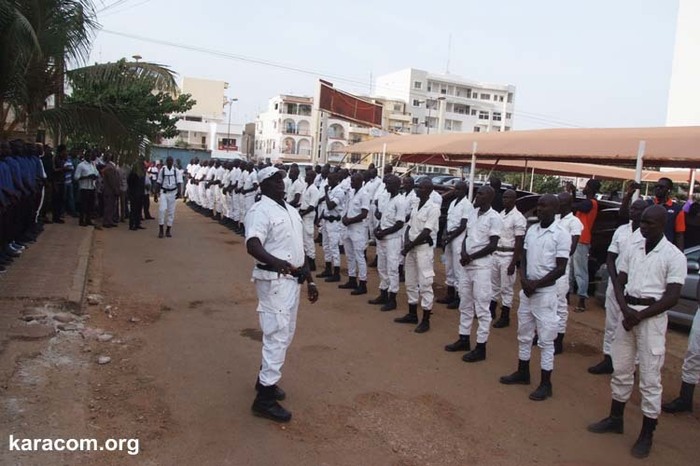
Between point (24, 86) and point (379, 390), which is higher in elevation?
point (24, 86)

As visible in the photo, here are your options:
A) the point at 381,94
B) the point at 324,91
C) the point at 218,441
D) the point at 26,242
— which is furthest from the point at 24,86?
the point at 381,94

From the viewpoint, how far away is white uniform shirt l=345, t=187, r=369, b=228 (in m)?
9.14

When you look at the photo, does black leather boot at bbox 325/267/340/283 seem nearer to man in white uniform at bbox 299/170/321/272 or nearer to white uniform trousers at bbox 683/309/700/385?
man in white uniform at bbox 299/170/321/272

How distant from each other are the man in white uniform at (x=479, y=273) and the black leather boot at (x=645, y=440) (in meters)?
1.97

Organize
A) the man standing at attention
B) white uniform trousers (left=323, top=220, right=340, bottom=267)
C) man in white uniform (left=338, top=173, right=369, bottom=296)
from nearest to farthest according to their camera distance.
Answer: the man standing at attention
man in white uniform (left=338, top=173, right=369, bottom=296)
white uniform trousers (left=323, top=220, right=340, bottom=267)

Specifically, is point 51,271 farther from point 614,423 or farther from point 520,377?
point 614,423

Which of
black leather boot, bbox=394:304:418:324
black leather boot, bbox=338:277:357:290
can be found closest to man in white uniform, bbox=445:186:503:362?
black leather boot, bbox=394:304:418:324

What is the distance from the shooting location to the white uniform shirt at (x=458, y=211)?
319 inches

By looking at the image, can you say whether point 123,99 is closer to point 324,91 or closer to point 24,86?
point 24,86

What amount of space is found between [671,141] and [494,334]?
460 centimetres

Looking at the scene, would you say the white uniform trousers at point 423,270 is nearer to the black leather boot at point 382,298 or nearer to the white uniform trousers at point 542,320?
the black leather boot at point 382,298

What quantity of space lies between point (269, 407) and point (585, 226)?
594 cm

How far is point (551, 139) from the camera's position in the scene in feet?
38.7

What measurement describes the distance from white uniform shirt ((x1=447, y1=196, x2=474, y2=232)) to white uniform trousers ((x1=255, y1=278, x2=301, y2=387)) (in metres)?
4.25
